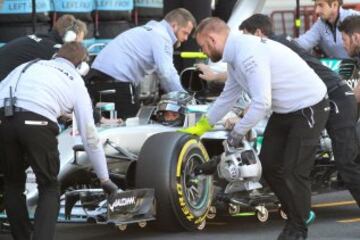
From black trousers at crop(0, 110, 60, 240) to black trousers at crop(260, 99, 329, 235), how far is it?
1624 millimetres

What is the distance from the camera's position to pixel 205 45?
7.80m

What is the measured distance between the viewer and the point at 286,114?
305 inches

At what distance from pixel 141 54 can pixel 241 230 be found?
2.13 m

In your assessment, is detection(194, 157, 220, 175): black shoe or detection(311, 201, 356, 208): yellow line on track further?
detection(311, 201, 356, 208): yellow line on track

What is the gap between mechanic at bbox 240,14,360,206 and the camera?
8273mm

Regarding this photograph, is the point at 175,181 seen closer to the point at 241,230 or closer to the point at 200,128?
the point at 200,128

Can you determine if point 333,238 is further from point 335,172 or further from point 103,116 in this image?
point 103,116

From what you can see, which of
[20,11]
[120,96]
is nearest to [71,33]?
[120,96]

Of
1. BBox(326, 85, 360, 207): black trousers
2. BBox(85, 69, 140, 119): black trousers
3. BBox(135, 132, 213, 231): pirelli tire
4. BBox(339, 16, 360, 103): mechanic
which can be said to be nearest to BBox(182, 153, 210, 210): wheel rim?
BBox(135, 132, 213, 231): pirelli tire

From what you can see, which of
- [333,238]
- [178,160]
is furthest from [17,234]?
[333,238]

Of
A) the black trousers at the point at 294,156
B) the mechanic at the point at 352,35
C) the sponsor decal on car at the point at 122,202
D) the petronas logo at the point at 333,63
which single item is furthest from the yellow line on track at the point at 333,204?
the sponsor decal on car at the point at 122,202

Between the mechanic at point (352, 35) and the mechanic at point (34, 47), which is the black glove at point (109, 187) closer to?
the mechanic at point (34, 47)

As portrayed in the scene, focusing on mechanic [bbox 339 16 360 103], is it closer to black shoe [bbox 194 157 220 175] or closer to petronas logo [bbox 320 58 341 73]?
petronas logo [bbox 320 58 341 73]

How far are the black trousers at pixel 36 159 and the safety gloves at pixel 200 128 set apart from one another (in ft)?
4.63
